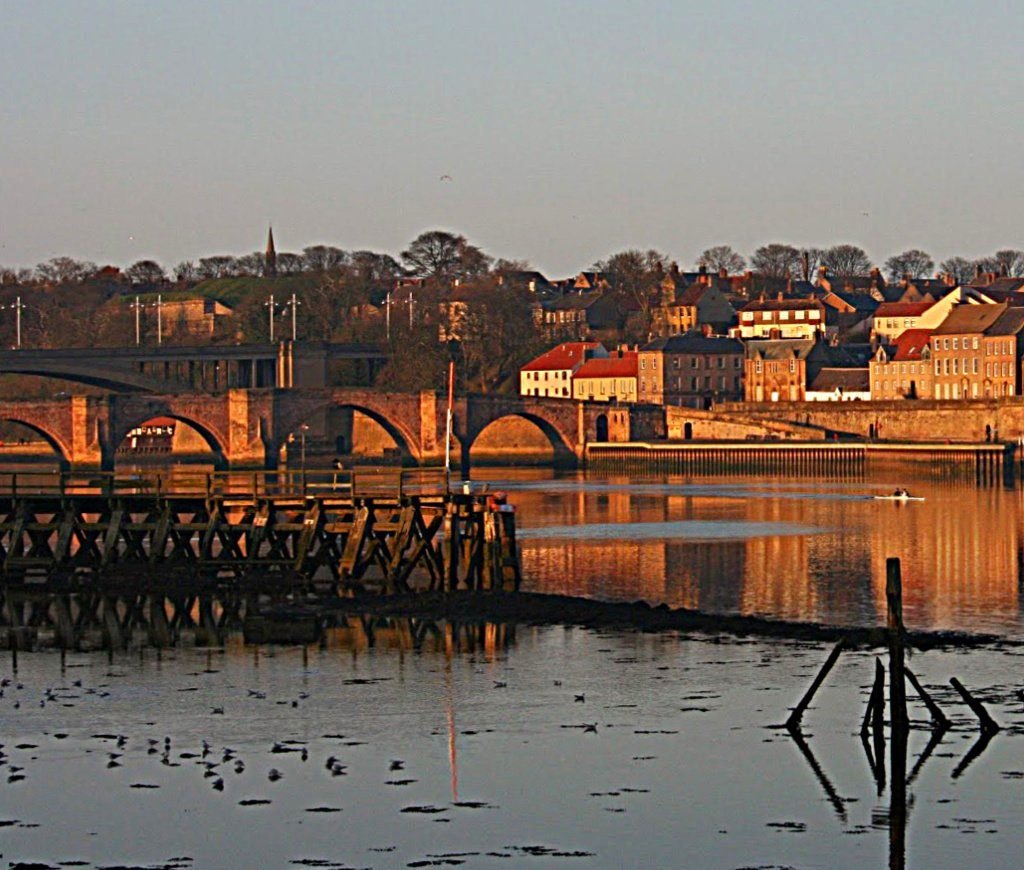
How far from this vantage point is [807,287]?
180000 mm

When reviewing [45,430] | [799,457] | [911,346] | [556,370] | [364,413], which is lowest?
[799,457]

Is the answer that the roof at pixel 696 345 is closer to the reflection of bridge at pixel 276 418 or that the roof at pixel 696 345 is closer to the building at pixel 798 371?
the building at pixel 798 371

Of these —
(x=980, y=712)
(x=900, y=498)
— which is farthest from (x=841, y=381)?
(x=980, y=712)

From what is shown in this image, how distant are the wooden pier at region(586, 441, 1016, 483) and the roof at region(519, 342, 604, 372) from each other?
2669 cm

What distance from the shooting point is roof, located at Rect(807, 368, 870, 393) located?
134m

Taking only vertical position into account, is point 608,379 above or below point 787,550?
above

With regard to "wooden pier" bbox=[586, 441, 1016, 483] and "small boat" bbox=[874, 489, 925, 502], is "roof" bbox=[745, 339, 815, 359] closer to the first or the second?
"wooden pier" bbox=[586, 441, 1016, 483]

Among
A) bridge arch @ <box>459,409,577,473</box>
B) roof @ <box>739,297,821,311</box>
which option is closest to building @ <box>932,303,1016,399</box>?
bridge arch @ <box>459,409,577,473</box>

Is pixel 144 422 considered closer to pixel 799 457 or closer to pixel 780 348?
pixel 799 457

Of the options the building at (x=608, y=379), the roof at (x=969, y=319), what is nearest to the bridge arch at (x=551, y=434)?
the building at (x=608, y=379)

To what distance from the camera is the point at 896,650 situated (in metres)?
25.2

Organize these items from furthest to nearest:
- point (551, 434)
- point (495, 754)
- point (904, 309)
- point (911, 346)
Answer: point (904, 309), point (911, 346), point (551, 434), point (495, 754)

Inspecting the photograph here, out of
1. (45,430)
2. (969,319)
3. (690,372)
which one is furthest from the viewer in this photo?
(690,372)

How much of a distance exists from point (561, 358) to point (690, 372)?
1158cm
